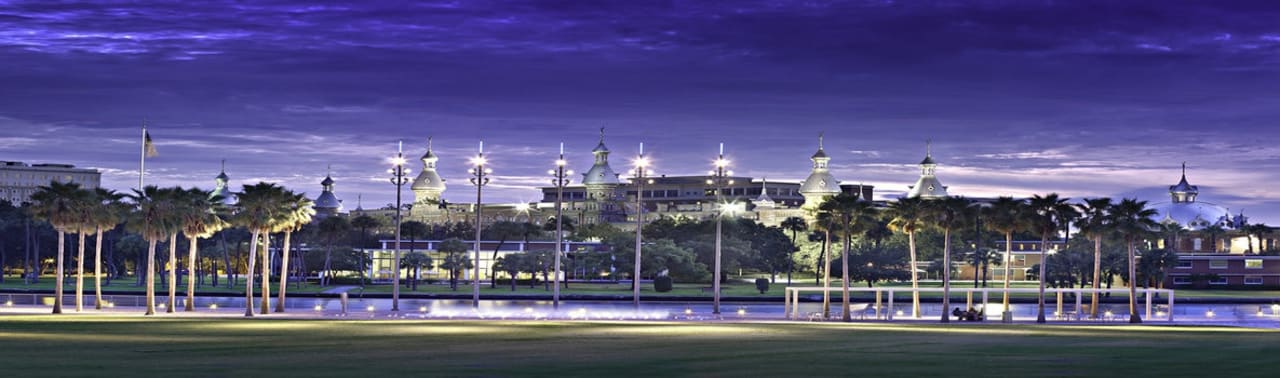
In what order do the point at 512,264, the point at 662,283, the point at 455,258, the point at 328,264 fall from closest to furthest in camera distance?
the point at 662,283
the point at 512,264
the point at 328,264
the point at 455,258

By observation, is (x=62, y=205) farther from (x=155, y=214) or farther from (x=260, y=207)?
(x=260, y=207)

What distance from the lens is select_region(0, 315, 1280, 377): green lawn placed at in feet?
144

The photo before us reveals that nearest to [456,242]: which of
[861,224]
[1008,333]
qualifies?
[861,224]

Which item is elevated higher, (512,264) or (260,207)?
(260,207)

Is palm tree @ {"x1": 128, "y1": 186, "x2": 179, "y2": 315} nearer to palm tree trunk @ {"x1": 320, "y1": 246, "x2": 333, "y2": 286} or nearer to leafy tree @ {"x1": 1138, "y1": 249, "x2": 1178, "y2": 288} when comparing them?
palm tree trunk @ {"x1": 320, "y1": 246, "x2": 333, "y2": 286}

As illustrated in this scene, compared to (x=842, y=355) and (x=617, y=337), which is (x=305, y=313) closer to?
(x=617, y=337)

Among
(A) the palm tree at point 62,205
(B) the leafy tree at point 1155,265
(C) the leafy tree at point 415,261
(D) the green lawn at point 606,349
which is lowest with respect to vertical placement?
(D) the green lawn at point 606,349

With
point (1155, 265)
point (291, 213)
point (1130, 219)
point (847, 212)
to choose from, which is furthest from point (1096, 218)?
point (1155, 265)

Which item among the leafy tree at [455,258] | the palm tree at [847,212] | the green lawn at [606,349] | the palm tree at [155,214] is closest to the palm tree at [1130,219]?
the palm tree at [847,212]

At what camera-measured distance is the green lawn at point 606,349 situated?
4398cm

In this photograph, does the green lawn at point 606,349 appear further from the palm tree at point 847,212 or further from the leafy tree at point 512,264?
the leafy tree at point 512,264

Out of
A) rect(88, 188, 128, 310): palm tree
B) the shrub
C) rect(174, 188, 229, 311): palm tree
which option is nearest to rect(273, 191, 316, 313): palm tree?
rect(174, 188, 229, 311): palm tree

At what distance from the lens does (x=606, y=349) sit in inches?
2078

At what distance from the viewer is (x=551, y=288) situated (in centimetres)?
15638
